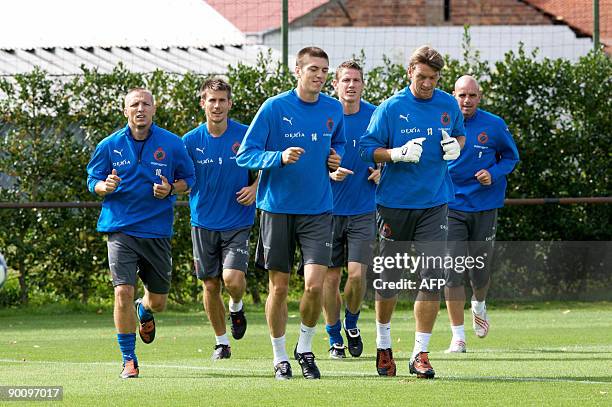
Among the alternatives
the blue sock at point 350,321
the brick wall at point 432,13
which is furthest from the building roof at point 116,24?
the blue sock at point 350,321

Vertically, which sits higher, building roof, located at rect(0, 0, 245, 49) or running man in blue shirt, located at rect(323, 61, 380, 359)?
building roof, located at rect(0, 0, 245, 49)

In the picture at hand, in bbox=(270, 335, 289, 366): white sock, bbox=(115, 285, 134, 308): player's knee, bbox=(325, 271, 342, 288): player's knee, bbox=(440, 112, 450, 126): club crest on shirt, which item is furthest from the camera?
bbox=(325, 271, 342, 288): player's knee

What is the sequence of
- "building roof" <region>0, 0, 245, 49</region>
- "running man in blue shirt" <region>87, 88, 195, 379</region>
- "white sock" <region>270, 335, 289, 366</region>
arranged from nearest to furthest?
"white sock" <region>270, 335, 289, 366</region> < "running man in blue shirt" <region>87, 88, 195, 379</region> < "building roof" <region>0, 0, 245, 49</region>

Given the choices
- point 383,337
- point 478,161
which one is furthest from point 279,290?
point 478,161

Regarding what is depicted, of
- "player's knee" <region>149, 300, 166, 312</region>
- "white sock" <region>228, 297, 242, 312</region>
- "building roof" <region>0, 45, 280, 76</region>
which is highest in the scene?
"building roof" <region>0, 45, 280, 76</region>

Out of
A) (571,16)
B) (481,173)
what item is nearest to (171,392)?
(481,173)

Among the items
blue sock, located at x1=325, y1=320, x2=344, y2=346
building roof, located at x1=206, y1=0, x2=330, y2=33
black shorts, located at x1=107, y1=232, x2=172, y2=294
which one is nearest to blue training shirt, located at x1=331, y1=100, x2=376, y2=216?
blue sock, located at x1=325, y1=320, x2=344, y2=346

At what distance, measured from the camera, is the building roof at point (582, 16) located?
19.1 m

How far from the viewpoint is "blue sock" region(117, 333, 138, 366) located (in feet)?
32.6

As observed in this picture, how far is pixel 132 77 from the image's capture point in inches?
687

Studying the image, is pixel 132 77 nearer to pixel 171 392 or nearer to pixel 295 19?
pixel 295 19

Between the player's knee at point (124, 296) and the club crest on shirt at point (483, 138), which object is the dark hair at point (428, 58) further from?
the club crest on shirt at point (483, 138)

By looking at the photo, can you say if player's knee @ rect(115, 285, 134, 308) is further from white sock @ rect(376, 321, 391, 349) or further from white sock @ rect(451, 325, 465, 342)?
white sock @ rect(451, 325, 465, 342)

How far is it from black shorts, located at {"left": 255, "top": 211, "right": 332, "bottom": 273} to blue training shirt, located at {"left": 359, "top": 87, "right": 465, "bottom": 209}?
0.59 metres
